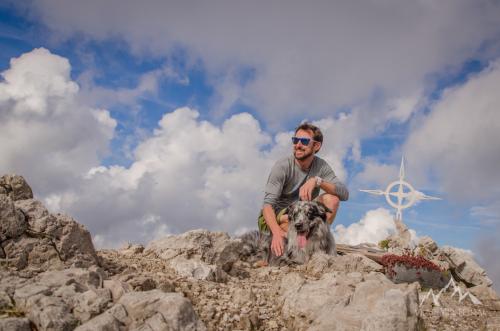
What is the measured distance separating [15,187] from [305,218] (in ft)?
16.9

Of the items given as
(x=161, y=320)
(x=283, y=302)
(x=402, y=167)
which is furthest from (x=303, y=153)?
(x=402, y=167)

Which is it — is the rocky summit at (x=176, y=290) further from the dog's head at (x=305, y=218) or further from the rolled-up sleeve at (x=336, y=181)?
the rolled-up sleeve at (x=336, y=181)

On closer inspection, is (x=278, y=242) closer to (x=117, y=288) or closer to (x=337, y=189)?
(x=337, y=189)

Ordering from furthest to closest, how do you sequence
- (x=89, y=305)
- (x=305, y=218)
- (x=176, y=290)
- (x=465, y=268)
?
(x=465, y=268)
(x=305, y=218)
(x=176, y=290)
(x=89, y=305)

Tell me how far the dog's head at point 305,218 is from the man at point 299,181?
527 mm

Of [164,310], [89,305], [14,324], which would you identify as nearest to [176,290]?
[164,310]

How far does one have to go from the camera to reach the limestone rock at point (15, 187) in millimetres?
7230

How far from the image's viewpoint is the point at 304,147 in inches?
380

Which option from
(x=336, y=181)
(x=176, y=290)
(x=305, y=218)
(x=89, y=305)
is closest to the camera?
(x=89, y=305)

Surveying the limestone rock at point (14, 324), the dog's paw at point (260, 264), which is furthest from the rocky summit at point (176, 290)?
the dog's paw at point (260, 264)

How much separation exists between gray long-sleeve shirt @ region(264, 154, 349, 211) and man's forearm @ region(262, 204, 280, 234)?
0.19 metres

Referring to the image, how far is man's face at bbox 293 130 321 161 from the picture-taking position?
9.66 metres

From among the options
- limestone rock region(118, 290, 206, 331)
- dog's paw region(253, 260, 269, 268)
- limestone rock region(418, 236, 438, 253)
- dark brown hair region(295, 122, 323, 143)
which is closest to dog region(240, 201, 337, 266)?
dog's paw region(253, 260, 269, 268)

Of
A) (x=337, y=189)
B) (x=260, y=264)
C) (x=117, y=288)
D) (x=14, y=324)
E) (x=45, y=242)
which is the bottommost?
(x=14, y=324)
